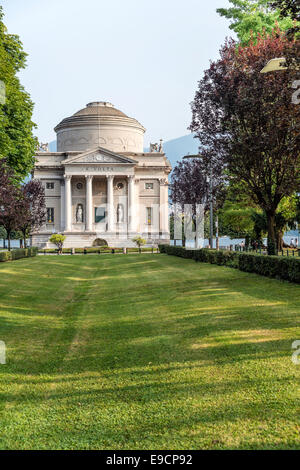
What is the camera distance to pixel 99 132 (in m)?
91.8

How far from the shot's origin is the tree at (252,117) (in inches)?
794

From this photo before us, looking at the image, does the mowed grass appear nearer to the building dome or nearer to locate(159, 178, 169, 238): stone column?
locate(159, 178, 169, 238): stone column

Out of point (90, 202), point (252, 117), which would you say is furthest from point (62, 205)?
point (252, 117)

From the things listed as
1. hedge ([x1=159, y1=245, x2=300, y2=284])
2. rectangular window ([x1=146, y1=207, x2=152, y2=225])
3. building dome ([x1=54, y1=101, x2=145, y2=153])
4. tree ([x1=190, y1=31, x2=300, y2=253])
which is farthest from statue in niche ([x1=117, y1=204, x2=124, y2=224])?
tree ([x1=190, y1=31, x2=300, y2=253])

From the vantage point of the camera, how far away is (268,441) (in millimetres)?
4715

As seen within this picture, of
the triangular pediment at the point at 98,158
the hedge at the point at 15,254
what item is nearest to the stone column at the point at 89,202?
the triangular pediment at the point at 98,158

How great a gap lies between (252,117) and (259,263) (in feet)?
22.3

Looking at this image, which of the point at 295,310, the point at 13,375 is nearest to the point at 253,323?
the point at 295,310

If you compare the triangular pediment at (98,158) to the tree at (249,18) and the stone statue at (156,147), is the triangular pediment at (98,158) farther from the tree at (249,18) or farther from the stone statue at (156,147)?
the tree at (249,18)

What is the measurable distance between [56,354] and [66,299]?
27.8 ft

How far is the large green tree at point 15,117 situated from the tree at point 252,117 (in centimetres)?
1124

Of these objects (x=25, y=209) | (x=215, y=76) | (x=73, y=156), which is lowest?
(x=25, y=209)
